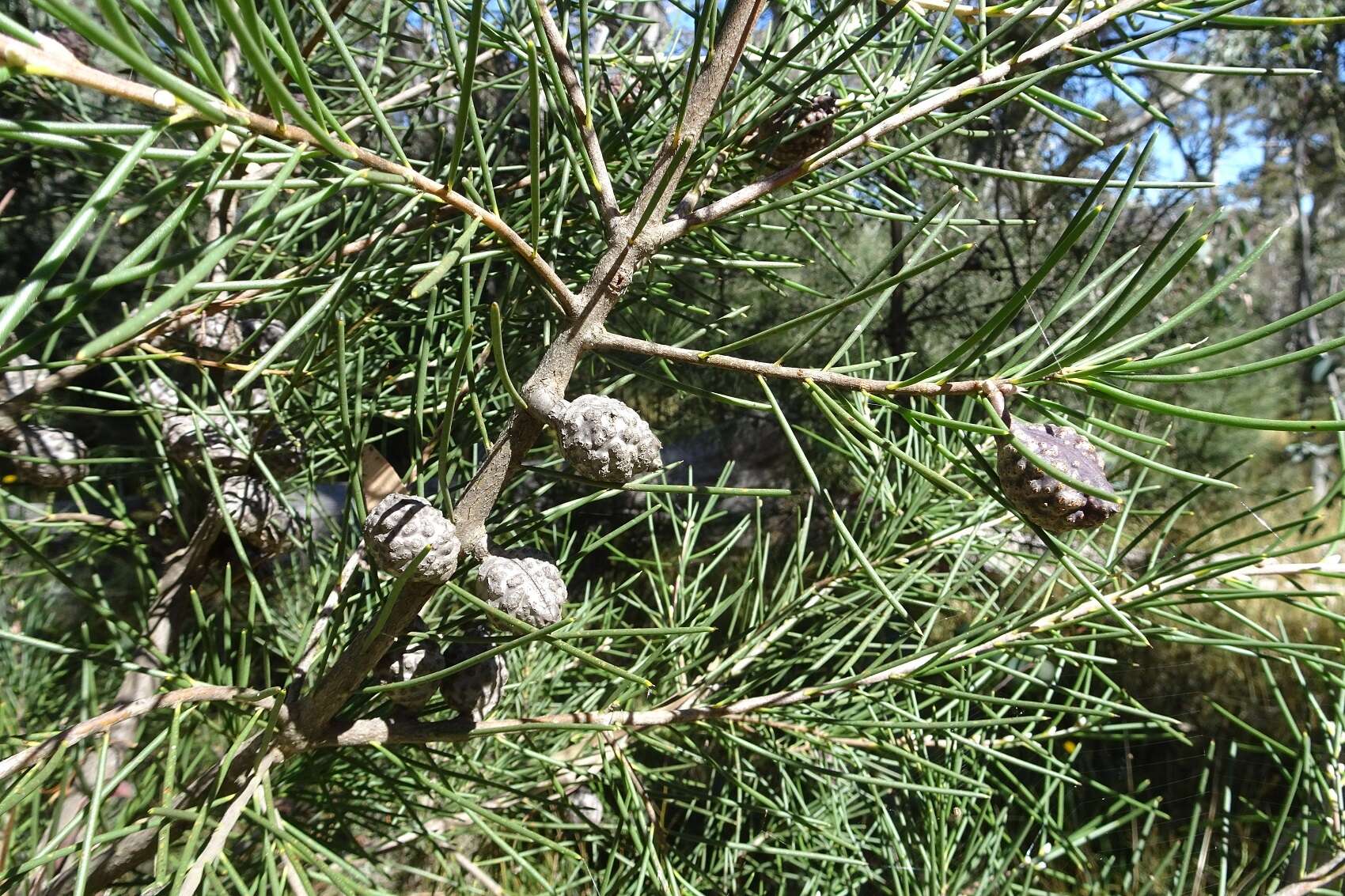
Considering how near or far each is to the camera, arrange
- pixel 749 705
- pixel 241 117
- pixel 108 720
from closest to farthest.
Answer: pixel 241 117
pixel 108 720
pixel 749 705

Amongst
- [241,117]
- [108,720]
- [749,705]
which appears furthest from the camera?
[749,705]

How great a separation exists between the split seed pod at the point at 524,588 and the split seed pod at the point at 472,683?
66mm

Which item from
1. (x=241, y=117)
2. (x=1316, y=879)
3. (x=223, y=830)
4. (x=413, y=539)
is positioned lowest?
(x=1316, y=879)

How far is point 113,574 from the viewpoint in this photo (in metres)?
2.32

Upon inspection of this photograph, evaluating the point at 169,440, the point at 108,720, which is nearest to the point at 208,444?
the point at 169,440

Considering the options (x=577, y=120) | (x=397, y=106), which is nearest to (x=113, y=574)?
(x=397, y=106)

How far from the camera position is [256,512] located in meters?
0.49

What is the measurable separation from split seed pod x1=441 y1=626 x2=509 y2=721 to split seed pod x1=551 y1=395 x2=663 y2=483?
0.14 meters

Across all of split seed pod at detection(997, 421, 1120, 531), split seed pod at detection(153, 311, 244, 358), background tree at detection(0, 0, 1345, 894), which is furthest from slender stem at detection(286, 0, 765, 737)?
split seed pod at detection(153, 311, 244, 358)

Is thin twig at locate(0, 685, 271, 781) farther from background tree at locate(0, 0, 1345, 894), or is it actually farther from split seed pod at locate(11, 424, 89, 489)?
split seed pod at locate(11, 424, 89, 489)

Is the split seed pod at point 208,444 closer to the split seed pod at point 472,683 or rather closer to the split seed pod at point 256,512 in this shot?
the split seed pod at point 256,512

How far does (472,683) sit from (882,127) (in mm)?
300

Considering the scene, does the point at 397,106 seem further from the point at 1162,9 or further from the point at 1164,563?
Result: the point at 1164,563

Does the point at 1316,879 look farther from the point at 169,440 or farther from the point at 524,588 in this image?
the point at 169,440
